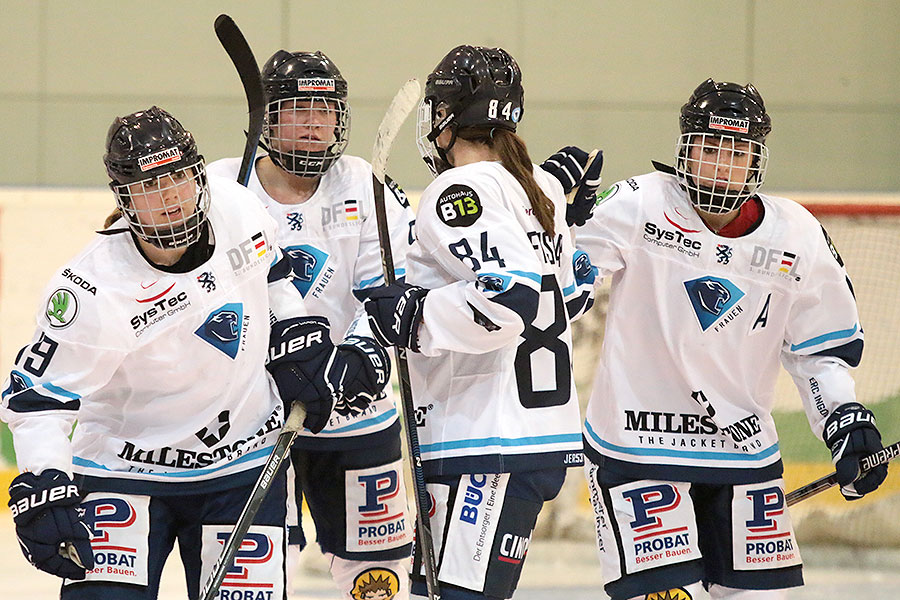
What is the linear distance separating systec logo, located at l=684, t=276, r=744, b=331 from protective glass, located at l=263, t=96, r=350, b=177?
0.99 metres

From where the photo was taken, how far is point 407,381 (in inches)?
92.4

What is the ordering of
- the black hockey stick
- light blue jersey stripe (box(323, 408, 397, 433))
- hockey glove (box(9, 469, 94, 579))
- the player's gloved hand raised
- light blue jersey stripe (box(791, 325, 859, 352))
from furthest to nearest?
light blue jersey stripe (box(323, 408, 397, 433))
the black hockey stick
light blue jersey stripe (box(791, 325, 859, 352))
the player's gloved hand raised
hockey glove (box(9, 469, 94, 579))

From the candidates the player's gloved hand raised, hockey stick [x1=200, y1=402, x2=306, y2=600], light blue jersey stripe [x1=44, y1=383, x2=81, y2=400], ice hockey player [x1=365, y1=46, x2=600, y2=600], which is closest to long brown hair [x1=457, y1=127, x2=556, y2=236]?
ice hockey player [x1=365, y1=46, x2=600, y2=600]

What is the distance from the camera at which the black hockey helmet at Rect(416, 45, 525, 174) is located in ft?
7.52

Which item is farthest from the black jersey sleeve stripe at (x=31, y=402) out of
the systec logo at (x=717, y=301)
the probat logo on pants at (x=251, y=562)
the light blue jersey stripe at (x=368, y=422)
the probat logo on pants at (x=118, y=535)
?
the systec logo at (x=717, y=301)

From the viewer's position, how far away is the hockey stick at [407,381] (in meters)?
2.21

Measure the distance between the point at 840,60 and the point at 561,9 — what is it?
1478mm

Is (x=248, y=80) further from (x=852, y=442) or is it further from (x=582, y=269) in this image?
(x=852, y=442)

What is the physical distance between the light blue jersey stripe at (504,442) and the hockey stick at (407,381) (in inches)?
1.8

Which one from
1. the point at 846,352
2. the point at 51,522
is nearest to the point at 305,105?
the point at 51,522

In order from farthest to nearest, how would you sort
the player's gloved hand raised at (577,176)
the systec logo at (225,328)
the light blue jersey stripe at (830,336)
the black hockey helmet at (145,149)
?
the light blue jersey stripe at (830,336)
the player's gloved hand raised at (577,176)
the systec logo at (225,328)
the black hockey helmet at (145,149)

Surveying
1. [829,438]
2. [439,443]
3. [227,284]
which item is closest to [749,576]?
[829,438]

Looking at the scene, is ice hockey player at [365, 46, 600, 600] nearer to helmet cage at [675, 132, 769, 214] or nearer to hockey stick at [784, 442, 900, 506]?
helmet cage at [675, 132, 769, 214]

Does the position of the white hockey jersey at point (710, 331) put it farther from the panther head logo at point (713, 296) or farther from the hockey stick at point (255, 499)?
the hockey stick at point (255, 499)
